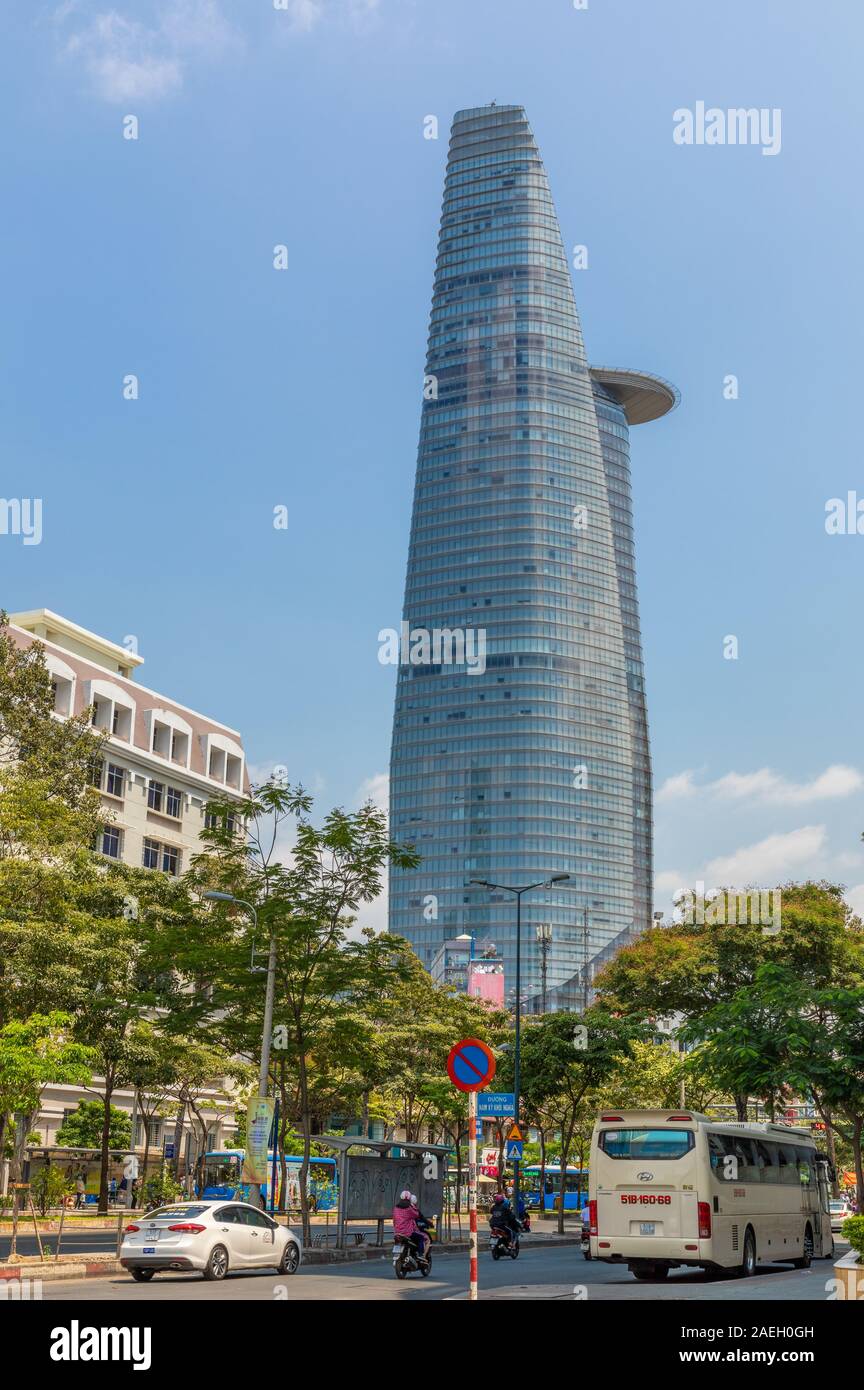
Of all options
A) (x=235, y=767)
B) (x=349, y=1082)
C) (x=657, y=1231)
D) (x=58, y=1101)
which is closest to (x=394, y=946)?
(x=657, y=1231)

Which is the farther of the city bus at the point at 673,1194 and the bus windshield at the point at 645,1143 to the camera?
the bus windshield at the point at 645,1143

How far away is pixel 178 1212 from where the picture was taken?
2431 cm

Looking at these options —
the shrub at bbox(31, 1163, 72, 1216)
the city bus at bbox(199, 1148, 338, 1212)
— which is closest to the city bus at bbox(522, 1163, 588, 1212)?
the city bus at bbox(199, 1148, 338, 1212)

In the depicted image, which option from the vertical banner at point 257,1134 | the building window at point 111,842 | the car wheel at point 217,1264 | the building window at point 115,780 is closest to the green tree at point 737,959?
the building window at point 111,842

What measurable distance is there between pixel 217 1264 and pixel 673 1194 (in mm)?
8337

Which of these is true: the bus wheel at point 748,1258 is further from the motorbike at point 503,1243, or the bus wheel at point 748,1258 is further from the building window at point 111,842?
the building window at point 111,842

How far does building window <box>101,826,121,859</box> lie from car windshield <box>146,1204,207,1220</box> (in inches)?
1806

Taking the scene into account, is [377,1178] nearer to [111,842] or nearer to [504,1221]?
[504,1221]

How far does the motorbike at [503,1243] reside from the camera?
1484 inches

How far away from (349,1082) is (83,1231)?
19.6 m

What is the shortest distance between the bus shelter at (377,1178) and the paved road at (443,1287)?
3.31 meters

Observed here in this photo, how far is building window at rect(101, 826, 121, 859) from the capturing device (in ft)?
228
